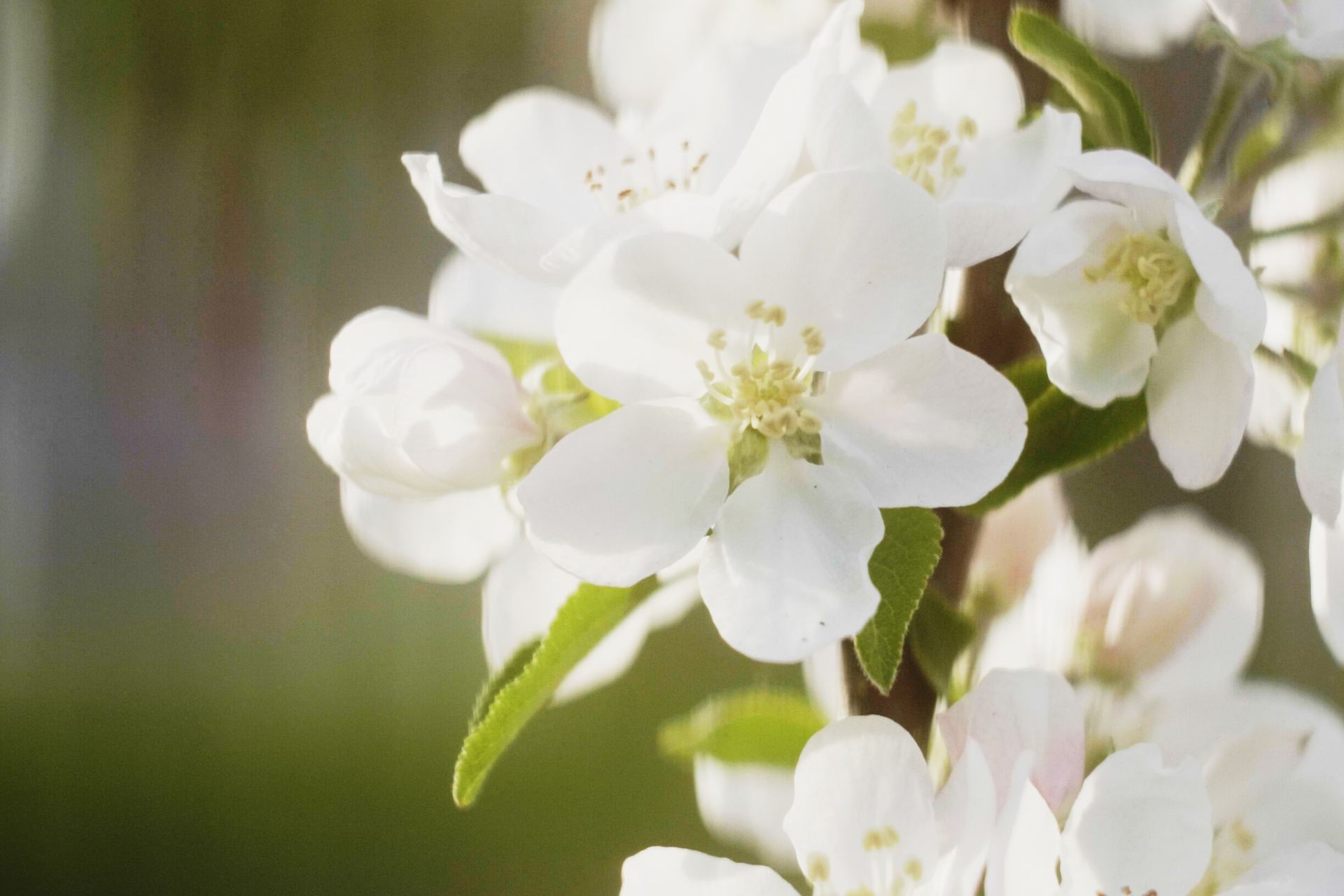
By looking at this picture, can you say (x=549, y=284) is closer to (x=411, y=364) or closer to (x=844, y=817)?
(x=411, y=364)

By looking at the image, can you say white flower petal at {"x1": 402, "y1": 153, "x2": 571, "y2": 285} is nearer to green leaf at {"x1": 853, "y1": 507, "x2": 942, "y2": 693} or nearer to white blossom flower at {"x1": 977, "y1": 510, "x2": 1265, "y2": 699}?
green leaf at {"x1": 853, "y1": 507, "x2": 942, "y2": 693}

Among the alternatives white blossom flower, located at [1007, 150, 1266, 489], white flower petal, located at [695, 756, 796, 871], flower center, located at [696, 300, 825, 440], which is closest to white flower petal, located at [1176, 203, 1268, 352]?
white blossom flower, located at [1007, 150, 1266, 489]

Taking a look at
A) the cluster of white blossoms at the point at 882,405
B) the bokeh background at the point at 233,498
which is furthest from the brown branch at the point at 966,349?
the bokeh background at the point at 233,498

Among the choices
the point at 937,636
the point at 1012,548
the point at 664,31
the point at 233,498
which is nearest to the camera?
the point at 937,636

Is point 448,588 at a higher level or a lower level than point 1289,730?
lower

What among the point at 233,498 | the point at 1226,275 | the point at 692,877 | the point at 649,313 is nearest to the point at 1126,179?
the point at 1226,275

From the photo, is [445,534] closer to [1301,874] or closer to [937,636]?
[937,636]

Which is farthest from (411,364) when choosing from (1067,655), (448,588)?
(448,588)
